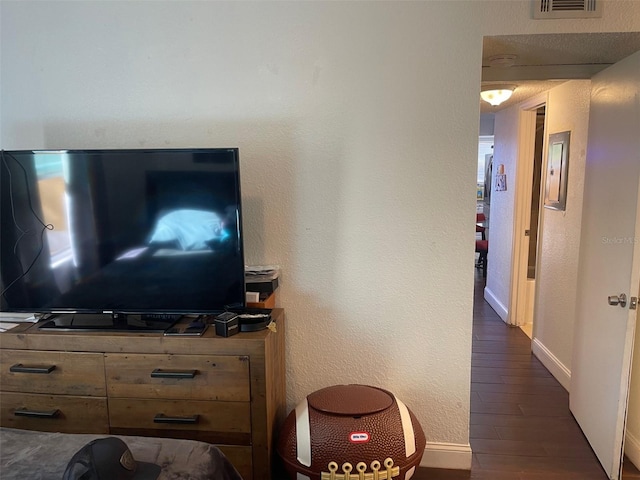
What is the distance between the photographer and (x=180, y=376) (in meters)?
1.88

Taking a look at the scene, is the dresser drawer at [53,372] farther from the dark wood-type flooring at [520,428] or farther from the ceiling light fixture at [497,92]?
the ceiling light fixture at [497,92]

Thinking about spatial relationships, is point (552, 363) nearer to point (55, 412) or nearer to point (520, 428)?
point (520, 428)

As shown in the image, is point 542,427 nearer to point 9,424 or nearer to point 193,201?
point 193,201

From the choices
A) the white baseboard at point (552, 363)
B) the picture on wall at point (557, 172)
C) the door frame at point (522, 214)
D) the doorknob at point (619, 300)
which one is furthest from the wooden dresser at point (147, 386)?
the door frame at point (522, 214)

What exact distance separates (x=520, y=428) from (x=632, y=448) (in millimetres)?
542

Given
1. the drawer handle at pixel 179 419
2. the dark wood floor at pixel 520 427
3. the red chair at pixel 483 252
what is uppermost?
the drawer handle at pixel 179 419

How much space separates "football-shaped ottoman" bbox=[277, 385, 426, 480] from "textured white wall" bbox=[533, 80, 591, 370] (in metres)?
1.75

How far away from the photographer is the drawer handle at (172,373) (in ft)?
6.17

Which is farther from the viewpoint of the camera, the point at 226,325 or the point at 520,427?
the point at 520,427

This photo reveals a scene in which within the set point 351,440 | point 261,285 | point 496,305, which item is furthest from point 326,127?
point 496,305

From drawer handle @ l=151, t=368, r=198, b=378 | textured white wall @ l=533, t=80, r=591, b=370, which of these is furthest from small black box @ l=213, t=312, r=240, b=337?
textured white wall @ l=533, t=80, r=591, b=370

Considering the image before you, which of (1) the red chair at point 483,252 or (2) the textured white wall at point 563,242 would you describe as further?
(1) the red chair at point 483,252

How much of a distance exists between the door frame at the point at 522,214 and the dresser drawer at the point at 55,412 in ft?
12.3

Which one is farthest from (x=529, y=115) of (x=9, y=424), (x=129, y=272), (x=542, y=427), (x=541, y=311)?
(x=9, y=424)
